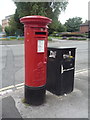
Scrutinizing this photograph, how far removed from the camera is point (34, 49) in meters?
2.77

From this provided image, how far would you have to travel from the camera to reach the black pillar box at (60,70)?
327 centimetres

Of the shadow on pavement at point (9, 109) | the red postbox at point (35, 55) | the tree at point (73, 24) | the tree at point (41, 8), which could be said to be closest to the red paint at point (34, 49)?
the red postbox at point (35, 55)

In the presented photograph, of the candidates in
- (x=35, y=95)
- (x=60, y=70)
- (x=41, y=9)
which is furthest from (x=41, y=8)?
(x=35, y=95)

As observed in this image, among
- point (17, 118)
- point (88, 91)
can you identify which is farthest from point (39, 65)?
point (88, 91)

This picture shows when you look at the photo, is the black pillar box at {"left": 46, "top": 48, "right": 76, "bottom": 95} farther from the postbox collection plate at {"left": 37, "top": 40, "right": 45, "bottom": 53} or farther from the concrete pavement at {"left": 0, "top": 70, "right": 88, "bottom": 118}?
the postbox collection plate at {"left": 37, "top": 40, "right": 45, "bottom": 53}

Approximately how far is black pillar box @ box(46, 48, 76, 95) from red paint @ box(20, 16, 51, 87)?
0.48m

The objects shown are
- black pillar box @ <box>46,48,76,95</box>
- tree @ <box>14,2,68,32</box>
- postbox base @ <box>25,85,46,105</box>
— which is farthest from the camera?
tree @ <box>14,2,68,32</box>

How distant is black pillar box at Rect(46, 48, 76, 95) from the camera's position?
10.7ft

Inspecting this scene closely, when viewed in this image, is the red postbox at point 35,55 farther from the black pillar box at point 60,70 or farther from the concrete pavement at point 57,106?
the black pillar box at point 60,70

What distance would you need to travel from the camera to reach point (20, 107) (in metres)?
2.92

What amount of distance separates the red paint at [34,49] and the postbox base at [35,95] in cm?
9

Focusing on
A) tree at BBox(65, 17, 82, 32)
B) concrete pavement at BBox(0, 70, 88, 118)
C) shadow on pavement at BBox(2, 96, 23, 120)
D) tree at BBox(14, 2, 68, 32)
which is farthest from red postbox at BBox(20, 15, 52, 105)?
tree at BBox(65, 17, 82, 32)

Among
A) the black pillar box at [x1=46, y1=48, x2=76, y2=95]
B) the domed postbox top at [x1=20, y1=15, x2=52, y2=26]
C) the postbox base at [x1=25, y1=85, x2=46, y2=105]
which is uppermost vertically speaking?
the domed postbox top at [x1=20, y1=15, x2=52, y2=26]

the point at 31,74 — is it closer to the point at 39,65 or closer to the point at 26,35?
the point at 39,65
